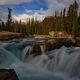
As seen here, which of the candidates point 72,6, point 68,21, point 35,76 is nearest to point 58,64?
point 35,76

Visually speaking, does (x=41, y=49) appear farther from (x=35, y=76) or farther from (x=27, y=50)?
(x=35, y=76)

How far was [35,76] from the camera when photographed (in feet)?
52.6

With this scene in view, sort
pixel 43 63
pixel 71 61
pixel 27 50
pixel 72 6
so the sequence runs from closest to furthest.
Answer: pixel 71 61, pixel 43 63, pixel 27 50, pixel 72 6

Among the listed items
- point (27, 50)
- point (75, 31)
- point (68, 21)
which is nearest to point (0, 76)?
point (27, 50)

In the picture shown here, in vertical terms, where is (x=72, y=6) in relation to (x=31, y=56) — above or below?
above

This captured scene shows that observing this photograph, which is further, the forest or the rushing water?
the forest

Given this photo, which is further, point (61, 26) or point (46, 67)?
point (61, 26)

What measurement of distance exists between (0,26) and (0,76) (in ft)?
293

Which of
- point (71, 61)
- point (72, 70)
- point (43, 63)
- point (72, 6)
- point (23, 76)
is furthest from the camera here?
point (72, 6)

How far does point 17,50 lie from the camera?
2900cm

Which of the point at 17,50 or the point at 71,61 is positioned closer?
the point at 71,61

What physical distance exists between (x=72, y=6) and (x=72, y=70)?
3224 inches

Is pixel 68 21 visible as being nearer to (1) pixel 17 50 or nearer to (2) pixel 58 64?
(1) pixel 17 50

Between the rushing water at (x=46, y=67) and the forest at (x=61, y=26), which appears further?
the forest at (x=61, y=26)
